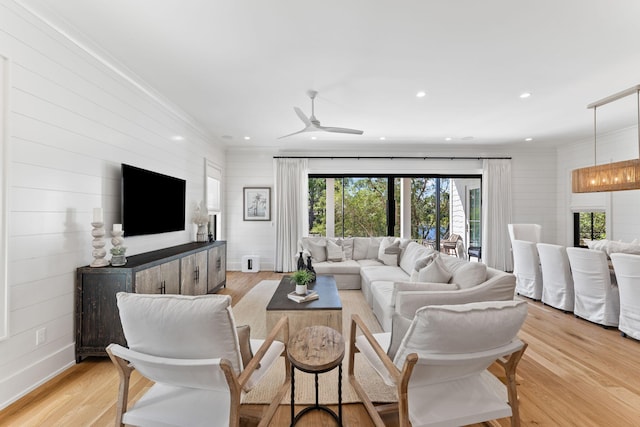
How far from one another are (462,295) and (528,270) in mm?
2981

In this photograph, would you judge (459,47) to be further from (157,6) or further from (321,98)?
(157,6)

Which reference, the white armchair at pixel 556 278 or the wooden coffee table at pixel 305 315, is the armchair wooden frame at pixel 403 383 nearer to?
the wooden coffee table at pixel 305 315

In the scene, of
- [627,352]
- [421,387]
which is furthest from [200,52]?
[627,352]

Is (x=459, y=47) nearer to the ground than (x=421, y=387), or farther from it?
farther from it

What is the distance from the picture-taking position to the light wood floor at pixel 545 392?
6.03ft

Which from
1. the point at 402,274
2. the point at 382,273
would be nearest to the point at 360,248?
the point at 382,273

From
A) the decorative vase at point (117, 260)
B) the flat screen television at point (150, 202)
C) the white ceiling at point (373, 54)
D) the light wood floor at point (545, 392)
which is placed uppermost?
the white ceiling at point (373, 54)

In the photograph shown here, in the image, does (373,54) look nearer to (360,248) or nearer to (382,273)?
(382,273)

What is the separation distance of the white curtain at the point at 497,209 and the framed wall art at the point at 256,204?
4.92m

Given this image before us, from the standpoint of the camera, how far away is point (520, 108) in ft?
13.6

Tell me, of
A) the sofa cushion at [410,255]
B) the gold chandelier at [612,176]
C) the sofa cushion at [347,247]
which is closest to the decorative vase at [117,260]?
the sofa cushion at [410,255]

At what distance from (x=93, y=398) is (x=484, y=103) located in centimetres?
523

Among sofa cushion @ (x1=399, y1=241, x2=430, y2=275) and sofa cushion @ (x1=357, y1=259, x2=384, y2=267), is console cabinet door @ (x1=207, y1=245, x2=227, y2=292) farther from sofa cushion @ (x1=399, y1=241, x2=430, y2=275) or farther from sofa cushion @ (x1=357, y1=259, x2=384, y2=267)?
sofa cushion @ (x1=399, y1=241, x2=430, y2=275)

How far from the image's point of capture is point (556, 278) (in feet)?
12.7
